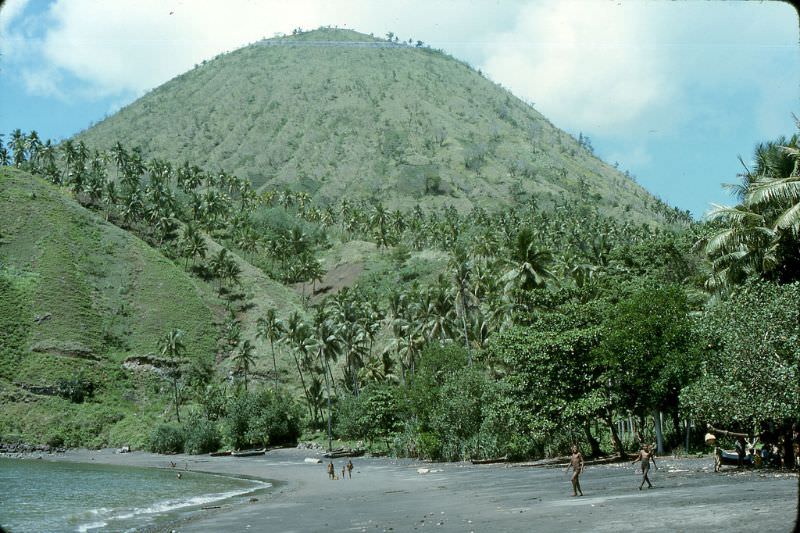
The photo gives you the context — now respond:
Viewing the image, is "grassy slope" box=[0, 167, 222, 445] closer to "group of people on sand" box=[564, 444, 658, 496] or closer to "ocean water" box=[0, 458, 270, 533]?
"ocean water" box=[0, 458, 270, 533]

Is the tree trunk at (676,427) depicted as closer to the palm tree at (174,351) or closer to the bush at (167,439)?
the bush at (167,439)

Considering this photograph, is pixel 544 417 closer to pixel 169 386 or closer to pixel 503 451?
pixel 503 451

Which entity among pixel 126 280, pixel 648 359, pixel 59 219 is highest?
pixel 59 219

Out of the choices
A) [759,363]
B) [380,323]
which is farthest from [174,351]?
[759,363]

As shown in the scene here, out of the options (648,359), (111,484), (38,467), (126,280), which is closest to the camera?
(648,359)

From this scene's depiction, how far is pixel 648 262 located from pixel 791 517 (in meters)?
55.9

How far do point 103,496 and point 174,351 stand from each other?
59.2 m

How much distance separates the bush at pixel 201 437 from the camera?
8367cm

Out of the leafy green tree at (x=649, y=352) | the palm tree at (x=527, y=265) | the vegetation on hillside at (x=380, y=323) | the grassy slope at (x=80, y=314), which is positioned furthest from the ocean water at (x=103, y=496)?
the grassy slope at (x=80, y=314)

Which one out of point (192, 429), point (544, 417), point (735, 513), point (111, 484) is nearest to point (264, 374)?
point (192, 429)

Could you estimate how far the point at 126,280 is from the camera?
123 m

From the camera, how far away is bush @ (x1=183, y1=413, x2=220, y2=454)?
275ft

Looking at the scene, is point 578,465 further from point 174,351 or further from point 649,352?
point 174,351

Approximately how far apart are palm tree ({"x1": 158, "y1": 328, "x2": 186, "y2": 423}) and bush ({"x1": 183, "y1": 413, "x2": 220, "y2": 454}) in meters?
7.16
